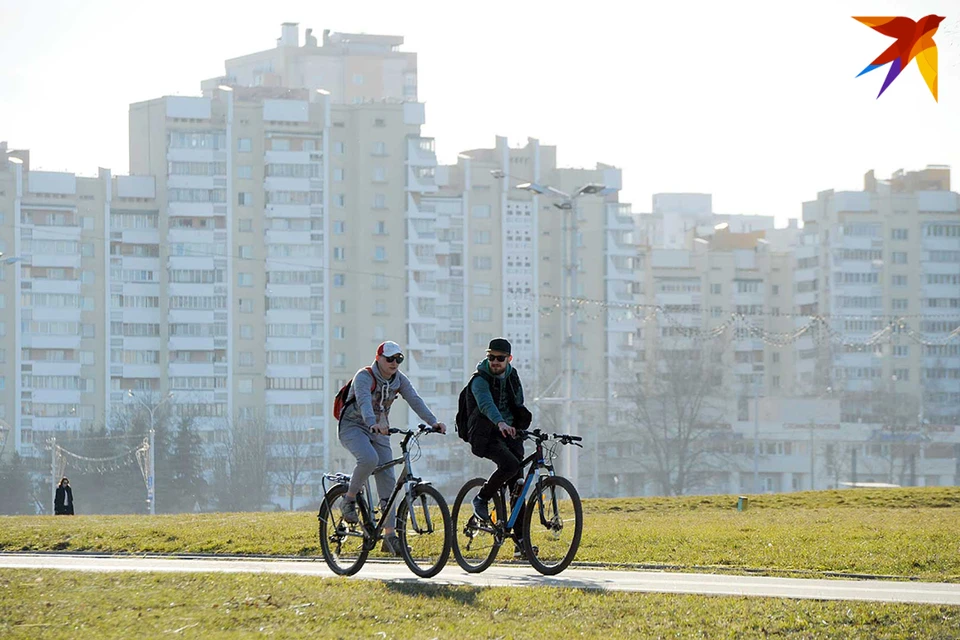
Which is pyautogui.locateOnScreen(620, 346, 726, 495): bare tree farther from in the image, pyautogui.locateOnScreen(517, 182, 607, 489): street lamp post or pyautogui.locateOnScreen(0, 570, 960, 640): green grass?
pyautogui.locateOnScreen(0, 570, 960, 640): green grass

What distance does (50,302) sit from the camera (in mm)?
130625

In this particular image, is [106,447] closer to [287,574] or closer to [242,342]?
[242,342]

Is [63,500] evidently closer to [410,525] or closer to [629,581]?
[410,525]

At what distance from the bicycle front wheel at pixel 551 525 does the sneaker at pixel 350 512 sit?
1.46 meters

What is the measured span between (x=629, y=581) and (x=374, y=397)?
2.55 metres

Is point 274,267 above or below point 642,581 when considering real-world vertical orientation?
above

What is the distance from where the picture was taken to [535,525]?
514 inches

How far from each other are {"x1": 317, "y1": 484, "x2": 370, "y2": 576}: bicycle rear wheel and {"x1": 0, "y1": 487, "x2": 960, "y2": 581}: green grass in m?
2.35

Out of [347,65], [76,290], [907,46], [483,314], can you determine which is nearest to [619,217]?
[483,314]

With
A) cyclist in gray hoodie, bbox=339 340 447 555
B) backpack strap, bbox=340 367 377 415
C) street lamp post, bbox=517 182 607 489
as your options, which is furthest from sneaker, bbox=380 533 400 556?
street lamp post, bbox=517 182 607 489

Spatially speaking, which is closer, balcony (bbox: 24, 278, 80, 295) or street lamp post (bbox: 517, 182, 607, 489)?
street lamp post (bbox: 517, 182, 607, 489)

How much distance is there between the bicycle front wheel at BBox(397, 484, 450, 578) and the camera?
1270 cm

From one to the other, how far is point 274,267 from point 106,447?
1258 inches

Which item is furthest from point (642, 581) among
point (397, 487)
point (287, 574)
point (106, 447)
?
point (106, 447)
